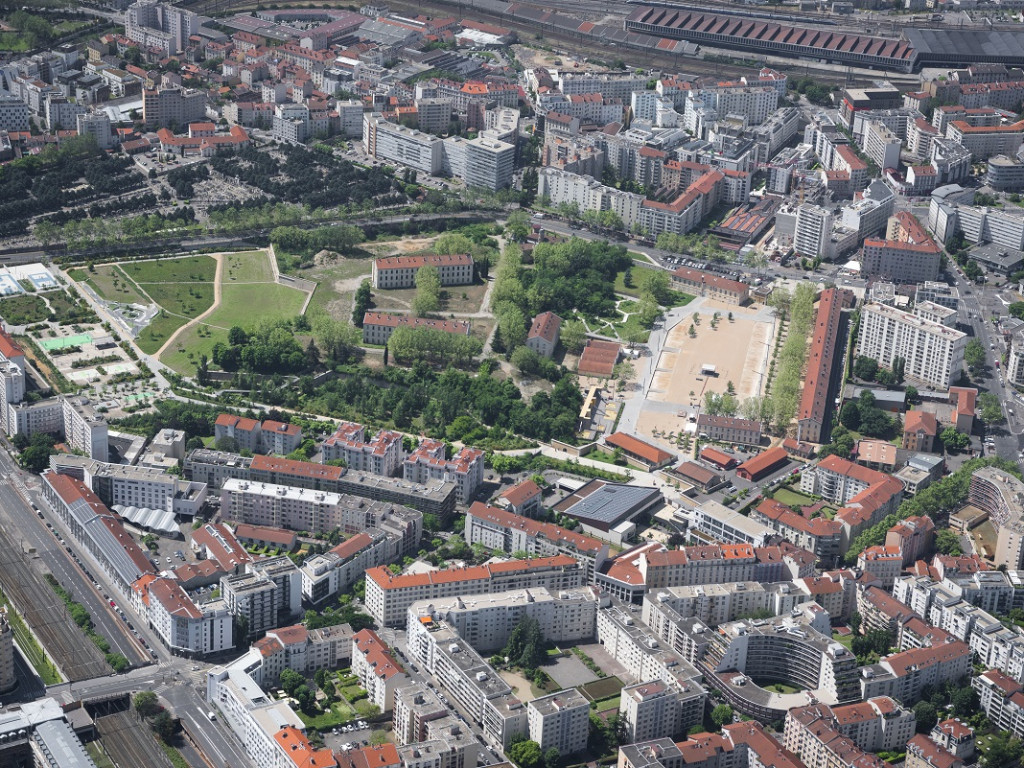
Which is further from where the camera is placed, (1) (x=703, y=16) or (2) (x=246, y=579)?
(1) (x=703, y=16)

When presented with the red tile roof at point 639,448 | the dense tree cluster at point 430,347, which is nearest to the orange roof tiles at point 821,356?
the red tile roof at point 639,448

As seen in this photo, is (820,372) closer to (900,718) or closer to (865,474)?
(865,474)

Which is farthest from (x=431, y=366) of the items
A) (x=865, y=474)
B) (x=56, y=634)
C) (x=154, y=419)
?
(x=56, y=634)

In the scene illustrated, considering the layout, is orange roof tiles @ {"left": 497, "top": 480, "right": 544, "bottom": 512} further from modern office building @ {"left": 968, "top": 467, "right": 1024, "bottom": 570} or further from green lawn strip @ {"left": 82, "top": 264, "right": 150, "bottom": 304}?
green lawn strip @ {"left": 82, "top": 264, "right": 150, "bottom": 304}

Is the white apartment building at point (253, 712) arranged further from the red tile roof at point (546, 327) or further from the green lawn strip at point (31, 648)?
the red tile roof at point (546, 327)

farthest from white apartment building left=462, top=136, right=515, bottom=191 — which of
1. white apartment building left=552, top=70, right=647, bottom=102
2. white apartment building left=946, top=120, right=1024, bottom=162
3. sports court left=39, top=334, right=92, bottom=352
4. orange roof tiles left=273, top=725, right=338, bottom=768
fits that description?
orange roof tiles left=273, top=725, right=338, bottom=768

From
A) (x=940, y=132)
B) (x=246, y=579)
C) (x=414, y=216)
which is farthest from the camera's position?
(x=940, y=132)

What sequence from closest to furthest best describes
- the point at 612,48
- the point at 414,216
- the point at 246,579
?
the point at 246,579 → the point at 414,216 → the point at 612,48
